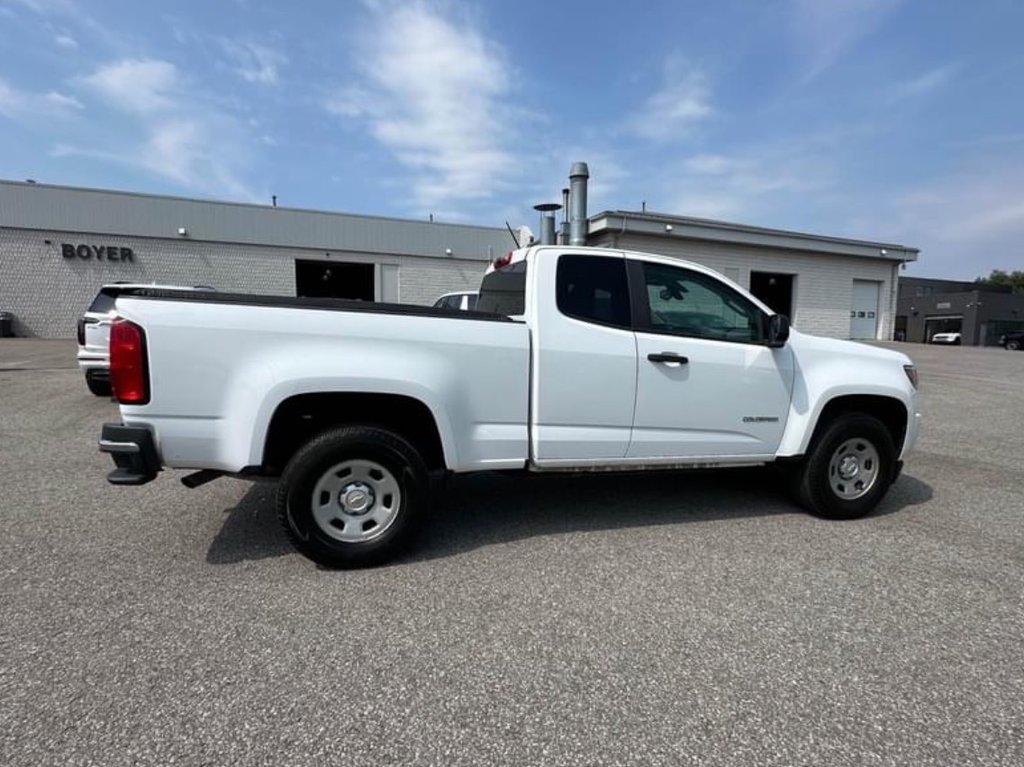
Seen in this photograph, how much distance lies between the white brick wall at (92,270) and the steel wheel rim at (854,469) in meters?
24.1

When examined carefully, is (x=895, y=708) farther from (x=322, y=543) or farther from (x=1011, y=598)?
(x=322, y=543)

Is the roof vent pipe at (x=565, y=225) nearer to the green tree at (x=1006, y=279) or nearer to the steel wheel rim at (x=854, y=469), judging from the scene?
the steel wheel rim at (x=854, y=469)

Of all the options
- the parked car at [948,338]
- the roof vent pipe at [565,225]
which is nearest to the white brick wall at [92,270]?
the roof vent pipe at [565,225]

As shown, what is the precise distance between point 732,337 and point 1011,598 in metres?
2.20

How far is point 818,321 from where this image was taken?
26.7 m

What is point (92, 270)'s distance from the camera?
76.9 ft

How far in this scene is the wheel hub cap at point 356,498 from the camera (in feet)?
11.4

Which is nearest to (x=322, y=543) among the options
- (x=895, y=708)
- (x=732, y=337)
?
(x=895, y=708)

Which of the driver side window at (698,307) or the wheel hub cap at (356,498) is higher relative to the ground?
the driver side window at (698,307)

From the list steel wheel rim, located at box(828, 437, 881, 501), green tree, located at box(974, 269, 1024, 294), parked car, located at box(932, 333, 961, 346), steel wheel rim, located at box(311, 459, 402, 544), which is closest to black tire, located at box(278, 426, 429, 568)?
steel wheel rim, located at box(311, 459, 402, 544)

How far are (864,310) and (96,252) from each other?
34703 millimetres

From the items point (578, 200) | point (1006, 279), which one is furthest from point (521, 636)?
point (1006, 279)

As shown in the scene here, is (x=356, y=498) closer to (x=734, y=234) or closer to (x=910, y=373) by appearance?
(x=910, y=373)

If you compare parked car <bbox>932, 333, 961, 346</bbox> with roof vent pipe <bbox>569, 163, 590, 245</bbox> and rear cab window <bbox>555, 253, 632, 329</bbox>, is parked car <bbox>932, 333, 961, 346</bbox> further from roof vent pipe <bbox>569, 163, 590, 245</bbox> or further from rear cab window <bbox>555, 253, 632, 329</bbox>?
rear cab window <bbox>555, 253, 632, 329</bbox>
